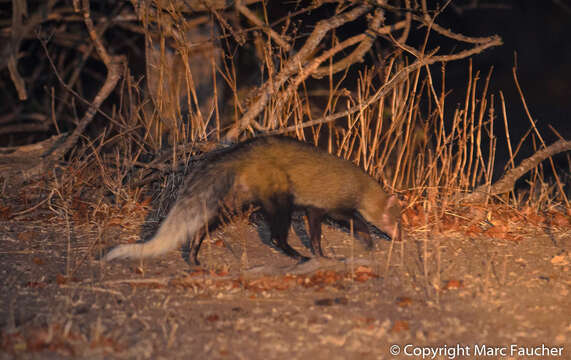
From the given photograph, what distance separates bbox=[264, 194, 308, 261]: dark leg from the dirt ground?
97mm

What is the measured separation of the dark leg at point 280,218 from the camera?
3.87 meters

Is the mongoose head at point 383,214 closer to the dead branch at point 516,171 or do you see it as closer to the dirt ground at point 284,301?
the dirt ground at point 284,301

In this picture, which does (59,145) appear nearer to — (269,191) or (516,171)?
(269,191)

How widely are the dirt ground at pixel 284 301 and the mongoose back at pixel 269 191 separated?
0.55 feet

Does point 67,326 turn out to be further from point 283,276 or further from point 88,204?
point 88,204

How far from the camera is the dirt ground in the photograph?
2.72m

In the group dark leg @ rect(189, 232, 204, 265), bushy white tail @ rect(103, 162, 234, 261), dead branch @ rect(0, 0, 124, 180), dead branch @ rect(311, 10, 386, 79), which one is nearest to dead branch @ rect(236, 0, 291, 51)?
dead branch @ rect(311, 10, 386, 79)

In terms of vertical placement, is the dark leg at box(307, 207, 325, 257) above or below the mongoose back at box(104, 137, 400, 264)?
below

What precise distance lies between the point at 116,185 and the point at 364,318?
271cm

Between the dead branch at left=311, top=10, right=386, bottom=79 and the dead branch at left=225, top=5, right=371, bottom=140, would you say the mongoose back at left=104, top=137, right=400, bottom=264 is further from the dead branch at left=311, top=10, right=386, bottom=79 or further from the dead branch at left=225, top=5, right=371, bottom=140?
the dead branch at left=311, top=10, right=386, bottom=79

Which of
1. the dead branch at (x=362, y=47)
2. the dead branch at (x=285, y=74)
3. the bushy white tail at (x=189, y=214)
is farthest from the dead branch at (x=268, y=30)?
the bushy white tail at (x=189, y=214)

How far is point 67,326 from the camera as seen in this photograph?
8.71 ft

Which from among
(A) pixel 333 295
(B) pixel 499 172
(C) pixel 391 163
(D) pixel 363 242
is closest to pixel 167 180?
(D) pixel 363 242

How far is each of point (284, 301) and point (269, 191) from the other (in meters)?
0.85
